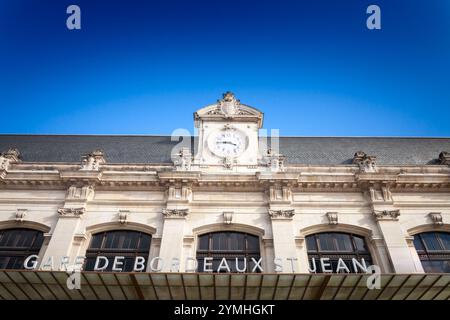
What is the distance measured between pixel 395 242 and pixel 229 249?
6.20m

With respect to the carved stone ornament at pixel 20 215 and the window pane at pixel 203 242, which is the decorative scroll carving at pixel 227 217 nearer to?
the window pane at pixel 203 242

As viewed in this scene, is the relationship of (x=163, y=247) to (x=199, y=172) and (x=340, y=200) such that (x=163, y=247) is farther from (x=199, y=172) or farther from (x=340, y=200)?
(x=340, y=200)

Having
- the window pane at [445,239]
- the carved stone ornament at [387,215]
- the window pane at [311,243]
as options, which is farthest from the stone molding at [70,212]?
the window pane at [445,239]

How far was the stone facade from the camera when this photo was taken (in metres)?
12.8

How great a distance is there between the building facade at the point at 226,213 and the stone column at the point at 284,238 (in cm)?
4

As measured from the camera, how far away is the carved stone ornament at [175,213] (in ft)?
43.6

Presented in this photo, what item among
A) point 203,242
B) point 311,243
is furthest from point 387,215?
point 203,242

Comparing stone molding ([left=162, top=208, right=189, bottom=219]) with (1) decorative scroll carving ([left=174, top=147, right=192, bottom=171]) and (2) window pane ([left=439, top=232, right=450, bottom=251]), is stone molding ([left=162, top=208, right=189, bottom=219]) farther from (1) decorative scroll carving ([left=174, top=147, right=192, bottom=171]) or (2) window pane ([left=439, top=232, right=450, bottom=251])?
(2) window pane ([left=439, top=232, right=450, bottom=251])

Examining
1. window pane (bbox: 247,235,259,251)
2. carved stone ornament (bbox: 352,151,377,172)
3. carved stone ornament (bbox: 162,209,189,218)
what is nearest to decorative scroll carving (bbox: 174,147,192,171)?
carved stone ornament (bbox: 162,209,189,218)

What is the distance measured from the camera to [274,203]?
1376 centimetres

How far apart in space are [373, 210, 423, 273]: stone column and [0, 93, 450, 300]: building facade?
0.04 m

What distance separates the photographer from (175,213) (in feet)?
43.7

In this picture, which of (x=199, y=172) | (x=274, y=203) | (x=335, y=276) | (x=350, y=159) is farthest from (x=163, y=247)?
(x=350, y=159)
